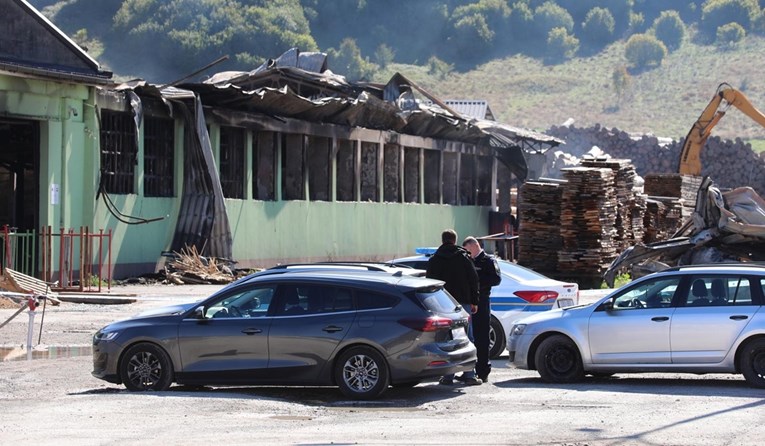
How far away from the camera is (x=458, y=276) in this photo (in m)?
16.2

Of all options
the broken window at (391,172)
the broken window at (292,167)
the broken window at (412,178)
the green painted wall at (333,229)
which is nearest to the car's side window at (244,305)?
the green painted wall at (333,229)

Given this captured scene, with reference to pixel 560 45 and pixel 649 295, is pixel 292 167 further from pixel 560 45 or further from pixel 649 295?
pixel 560 45

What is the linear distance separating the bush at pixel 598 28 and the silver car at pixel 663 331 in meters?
152

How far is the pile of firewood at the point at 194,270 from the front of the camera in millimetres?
31094

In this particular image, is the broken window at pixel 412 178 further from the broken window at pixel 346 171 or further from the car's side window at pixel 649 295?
the car's side window at pixel 649 295

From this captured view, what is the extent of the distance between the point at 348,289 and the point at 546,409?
8.56 feet

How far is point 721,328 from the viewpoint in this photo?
1559cm

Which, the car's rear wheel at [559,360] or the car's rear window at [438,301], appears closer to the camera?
the car's rear window at [438,301]

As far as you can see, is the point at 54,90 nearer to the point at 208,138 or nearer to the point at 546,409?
the point at 208,138

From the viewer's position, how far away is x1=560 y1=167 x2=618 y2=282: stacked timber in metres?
31.0

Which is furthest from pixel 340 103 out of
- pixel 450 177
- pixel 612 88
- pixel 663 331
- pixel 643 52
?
pixel 643 52

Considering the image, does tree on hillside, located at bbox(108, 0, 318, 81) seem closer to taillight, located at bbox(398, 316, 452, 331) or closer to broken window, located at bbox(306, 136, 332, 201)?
broken window, located at bbox(306, 136, 332, 201)

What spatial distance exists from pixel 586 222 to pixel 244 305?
1730 centimetres

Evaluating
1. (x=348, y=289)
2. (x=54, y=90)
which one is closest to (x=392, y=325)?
(x=348, y=289)
